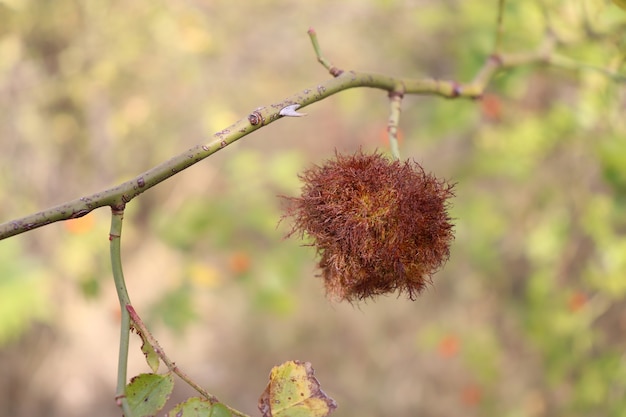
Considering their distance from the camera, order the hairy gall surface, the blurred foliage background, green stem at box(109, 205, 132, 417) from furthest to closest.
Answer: the blurred foliage background → the hairy gall surface → green stem at box(109, 205, 132, 417)

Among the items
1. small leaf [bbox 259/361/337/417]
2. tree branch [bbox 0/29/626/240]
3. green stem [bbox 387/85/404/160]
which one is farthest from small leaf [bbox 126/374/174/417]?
green stem [bbox 387/85/404/160]

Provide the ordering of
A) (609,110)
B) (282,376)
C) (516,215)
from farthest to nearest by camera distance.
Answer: (516,215), (609,110), (282,376)

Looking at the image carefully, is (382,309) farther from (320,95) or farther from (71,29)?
(320,95)

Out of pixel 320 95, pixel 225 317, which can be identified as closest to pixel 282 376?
pixel 320 95

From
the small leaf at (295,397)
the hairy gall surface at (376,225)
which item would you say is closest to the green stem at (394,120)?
the hairy gall surface at (376,225)

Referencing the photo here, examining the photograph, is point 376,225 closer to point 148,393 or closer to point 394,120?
point 394,120

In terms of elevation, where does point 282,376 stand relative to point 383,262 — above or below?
below

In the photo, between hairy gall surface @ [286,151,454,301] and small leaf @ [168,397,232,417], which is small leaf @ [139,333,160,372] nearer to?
small leaf @ [168,397,232,417]
